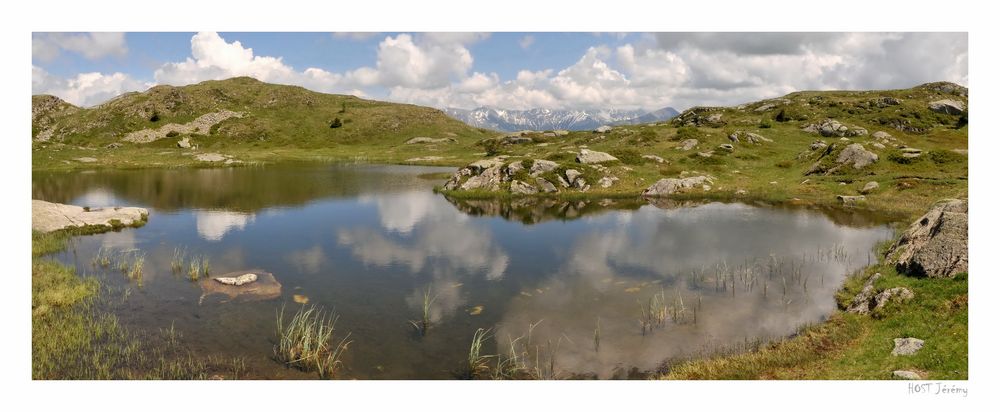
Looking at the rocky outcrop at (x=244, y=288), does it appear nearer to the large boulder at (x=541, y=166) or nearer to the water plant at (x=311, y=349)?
the water plant at (x=311, y=349)

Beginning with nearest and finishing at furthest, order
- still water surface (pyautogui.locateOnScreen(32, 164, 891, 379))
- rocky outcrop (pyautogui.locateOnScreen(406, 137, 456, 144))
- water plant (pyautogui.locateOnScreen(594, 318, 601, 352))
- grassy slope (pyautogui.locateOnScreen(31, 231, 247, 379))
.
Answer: grassy slope (pyautogui.locateOnScreen(31, 231, 247, 379)), water plant (pyautogui.locateOnScreen(594, 318, 601, 352)), still water surface (pyautogui.locateOnScreen(32, 164, 891, 379)), rocky outcrop (pyautogui.locateOnScreen(406, 137, 456, 144))

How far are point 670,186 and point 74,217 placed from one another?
244 ft

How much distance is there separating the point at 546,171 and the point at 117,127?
649 feet

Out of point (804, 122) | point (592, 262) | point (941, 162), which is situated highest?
point (804, 122)

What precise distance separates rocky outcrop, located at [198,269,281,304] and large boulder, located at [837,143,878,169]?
278 ft

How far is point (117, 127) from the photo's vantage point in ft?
621

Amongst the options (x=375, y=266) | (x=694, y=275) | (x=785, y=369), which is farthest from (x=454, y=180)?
(x=785, y=369)

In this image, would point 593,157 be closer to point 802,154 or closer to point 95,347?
point 802,154

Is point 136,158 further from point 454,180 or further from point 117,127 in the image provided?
point 454,180

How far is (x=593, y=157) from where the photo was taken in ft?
285

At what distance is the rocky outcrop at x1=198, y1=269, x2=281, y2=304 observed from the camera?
96.7 feet

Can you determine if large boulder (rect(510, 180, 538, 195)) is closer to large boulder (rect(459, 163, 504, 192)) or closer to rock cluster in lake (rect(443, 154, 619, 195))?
rock cluster in lake (rect(443, 154, 619, 195))

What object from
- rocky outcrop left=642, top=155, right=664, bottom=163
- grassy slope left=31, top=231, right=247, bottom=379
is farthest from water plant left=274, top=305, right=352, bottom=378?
rocky outcrop left=642, top=155, right=664, bottom=163

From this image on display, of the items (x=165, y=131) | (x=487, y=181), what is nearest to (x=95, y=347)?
(x=487, y=181)
